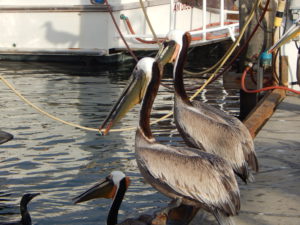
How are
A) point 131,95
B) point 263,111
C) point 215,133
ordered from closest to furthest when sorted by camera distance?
point 131,95 < point 215,133 < point 263,111

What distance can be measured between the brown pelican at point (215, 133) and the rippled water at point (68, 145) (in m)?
0.78

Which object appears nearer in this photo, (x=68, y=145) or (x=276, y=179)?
(x=276, y=179)

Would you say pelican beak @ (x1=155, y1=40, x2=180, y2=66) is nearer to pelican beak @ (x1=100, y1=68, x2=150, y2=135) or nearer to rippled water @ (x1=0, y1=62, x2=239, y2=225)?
pelican beak @ (x1=100, y1=68, x2=150, y2=135)

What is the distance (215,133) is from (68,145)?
11.5 ft

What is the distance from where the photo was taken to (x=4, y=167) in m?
7.86

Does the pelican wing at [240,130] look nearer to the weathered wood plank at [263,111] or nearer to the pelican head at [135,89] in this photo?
the pelican head at [135,89]

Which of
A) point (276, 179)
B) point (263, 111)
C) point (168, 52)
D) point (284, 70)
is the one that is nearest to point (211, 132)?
point (276, 179)

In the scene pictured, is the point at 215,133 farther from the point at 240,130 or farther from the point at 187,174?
the point at 187,174

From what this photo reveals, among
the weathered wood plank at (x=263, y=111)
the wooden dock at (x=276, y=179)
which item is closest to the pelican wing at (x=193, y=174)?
the wooden dock at (x=276, y=179)

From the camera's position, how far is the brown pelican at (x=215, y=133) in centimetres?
554

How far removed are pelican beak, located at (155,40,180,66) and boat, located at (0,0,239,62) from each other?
8386 mm

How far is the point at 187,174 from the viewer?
4.78 m

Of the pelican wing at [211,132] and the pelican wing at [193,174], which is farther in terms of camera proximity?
A: the pelican wing at [211,132]

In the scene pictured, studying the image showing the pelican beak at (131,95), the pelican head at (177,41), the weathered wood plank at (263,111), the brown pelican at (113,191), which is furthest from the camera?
the weathered wood plank at (263,111)
